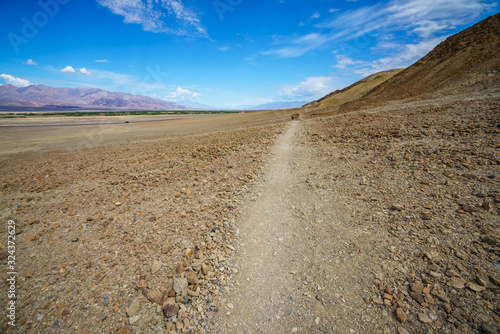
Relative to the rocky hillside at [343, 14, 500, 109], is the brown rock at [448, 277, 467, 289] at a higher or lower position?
lower

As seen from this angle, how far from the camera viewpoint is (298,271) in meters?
3.87

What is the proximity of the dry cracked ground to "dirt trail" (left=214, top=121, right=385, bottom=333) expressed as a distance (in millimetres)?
23

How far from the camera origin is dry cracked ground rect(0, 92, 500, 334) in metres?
3.10

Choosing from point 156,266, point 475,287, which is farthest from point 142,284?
point 475,287

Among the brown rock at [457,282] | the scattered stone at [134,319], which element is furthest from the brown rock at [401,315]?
the scattered stone at [134,319]

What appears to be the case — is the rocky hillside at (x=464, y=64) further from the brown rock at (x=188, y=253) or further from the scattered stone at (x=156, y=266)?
the scattered stone at (x=156, y=266)

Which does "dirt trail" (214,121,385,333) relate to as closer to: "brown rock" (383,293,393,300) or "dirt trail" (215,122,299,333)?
"dirt trail" (215,122,299,333)

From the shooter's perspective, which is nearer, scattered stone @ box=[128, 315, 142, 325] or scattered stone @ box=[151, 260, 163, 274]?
scattered stone @ box=[128, 315, 142, 325]

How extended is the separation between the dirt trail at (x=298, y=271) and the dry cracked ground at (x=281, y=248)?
0.08 ft

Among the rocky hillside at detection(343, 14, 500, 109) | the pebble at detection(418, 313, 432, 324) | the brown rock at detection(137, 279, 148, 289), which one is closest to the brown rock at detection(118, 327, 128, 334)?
the brown rock at detection(137, 279, 148, 289)

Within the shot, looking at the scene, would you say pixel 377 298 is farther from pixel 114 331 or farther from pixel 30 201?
pixel 30 201

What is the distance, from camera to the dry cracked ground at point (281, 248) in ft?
10.2

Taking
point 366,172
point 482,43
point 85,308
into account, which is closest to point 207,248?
point 85,308

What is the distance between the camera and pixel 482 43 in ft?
73.2
